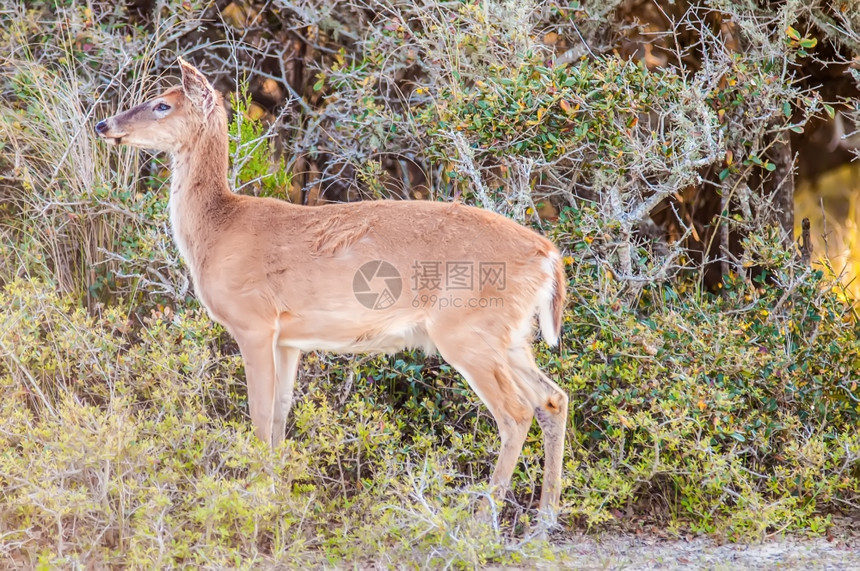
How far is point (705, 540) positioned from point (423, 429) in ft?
5.19

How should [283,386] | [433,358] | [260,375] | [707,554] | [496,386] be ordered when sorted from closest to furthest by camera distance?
[707,554] → [496,386] → [260,375] → [283,386] → [433,358]

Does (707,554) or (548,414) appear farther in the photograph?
(548,414)

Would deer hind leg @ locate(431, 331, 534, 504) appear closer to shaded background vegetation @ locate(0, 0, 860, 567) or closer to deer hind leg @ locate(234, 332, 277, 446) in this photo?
shaded background vegetation @ locate(0, 0, 860, 567)

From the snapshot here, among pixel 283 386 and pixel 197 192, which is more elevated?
pixel 197 192

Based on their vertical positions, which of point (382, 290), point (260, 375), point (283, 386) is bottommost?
point (283, 386)

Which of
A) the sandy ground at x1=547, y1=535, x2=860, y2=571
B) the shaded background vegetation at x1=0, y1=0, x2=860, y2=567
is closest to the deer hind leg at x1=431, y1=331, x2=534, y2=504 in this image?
the shaded background vegetation at x1=0, y1=0, x2=860, y2=567

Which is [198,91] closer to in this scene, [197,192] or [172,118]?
[172,118]

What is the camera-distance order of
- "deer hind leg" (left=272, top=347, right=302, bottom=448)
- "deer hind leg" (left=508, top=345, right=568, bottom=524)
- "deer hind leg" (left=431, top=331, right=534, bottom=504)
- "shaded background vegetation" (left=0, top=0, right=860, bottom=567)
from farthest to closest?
"deer hind leg" (left=272, top=347, right=302, bottom=448) → "deer hind leg" (left=508, top=345, right=568, bottom=524) → "deer hind leg" (left=431, top=331, right=534, bottom=504) → "shaded background vegetation" (left=0, top=0, right=860, bottom=567)

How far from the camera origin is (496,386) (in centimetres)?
504

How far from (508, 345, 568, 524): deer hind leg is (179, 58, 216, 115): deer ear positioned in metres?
2.07

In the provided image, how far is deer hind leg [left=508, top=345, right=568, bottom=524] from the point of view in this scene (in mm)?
5090

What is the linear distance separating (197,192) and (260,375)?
1.09 m

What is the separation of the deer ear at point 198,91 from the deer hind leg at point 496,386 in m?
1.81

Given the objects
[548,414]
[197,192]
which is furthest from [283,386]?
[548,414]
